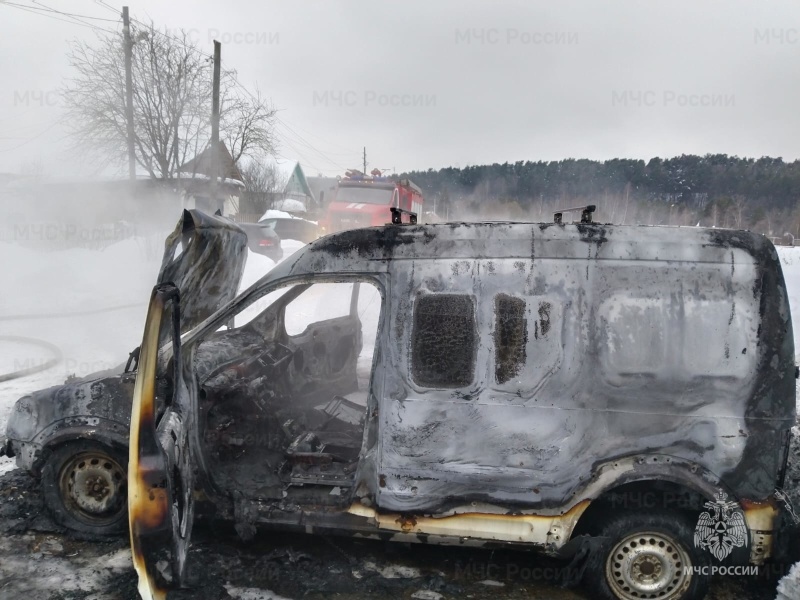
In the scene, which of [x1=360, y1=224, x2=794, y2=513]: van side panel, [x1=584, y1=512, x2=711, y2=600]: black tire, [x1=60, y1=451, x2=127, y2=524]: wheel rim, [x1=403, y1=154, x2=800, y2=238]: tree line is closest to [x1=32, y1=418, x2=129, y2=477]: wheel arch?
[x1=60, y1=451, x2=127, y2=524]: wheel rim

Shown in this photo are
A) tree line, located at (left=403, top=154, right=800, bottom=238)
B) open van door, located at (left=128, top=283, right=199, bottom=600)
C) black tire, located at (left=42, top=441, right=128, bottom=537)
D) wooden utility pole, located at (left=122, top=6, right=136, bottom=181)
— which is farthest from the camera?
tree line, located at (left=403, top=154, right=800, bottom=238)

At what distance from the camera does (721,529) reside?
2.78m

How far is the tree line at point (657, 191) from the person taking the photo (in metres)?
31.0

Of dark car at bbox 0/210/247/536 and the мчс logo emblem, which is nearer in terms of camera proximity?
the мчс logo emblem

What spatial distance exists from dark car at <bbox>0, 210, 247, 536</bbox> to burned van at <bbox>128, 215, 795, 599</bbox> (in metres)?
0.60

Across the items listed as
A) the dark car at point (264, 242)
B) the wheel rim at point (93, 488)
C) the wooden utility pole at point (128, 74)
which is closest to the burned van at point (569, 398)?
the wheel rim at point (93, 488)

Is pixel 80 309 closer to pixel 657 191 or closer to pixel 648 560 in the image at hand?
pixel 648 560

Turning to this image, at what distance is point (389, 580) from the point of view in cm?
318

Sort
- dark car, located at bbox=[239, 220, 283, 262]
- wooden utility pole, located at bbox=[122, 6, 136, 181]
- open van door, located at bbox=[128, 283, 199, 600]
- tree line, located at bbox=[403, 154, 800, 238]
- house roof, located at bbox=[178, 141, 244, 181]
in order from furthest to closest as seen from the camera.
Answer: tree line, located at bbox=[403, 154, 800, 238] < house roof, located at bbox=[178, 141, 244, 181] < wooden utility pole, located at bbox=[122, 6, 136, 181] < dark car, located at bbox=[239, 220, 283, 262] < open van door, located at bbox=[128, 283, 199, 600]

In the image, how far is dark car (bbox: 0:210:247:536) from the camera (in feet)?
10.9

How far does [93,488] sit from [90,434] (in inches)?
17.5

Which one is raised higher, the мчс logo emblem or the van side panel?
the van side panel

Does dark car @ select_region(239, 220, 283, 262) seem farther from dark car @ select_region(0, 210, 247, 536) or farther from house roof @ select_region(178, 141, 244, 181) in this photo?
dark car @ select_region(0, 210, 247, 536)

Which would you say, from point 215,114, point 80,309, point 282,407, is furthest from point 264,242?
point 282,407
